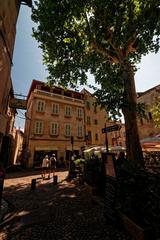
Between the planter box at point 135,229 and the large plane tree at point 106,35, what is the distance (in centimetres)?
290

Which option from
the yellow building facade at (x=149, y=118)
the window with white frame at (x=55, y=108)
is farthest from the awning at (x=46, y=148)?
the yellow building facade at (x=149, y=118)

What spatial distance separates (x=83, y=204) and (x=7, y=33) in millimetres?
8492

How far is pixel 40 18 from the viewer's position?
8977 mm

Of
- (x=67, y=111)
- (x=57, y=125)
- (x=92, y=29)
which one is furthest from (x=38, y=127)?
(x=92, y=29)

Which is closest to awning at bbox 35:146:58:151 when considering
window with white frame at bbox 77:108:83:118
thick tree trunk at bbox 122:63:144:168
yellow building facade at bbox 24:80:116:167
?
yellow building facade at bbox 24:80:116:167

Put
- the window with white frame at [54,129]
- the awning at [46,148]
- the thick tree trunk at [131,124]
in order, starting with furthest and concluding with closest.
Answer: the window with white frame at [54,129], the awning at [46,148], the thick tree trunk at [131,124]

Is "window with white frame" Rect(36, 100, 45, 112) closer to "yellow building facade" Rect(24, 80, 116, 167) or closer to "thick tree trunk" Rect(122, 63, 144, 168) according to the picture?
"yellow building facade" Rect(24, 80, 116, 167)

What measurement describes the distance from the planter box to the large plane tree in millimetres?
2902

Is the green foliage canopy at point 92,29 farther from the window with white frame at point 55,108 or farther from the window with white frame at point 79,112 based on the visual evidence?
the window with white frame at point 79,112

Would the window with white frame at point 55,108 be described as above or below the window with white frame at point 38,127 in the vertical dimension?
above

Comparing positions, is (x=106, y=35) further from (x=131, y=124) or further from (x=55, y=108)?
(x=55, y=108)

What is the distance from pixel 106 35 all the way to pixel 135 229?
9.15 metres

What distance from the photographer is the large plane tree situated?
7624 mm

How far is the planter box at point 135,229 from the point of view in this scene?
3.13m
